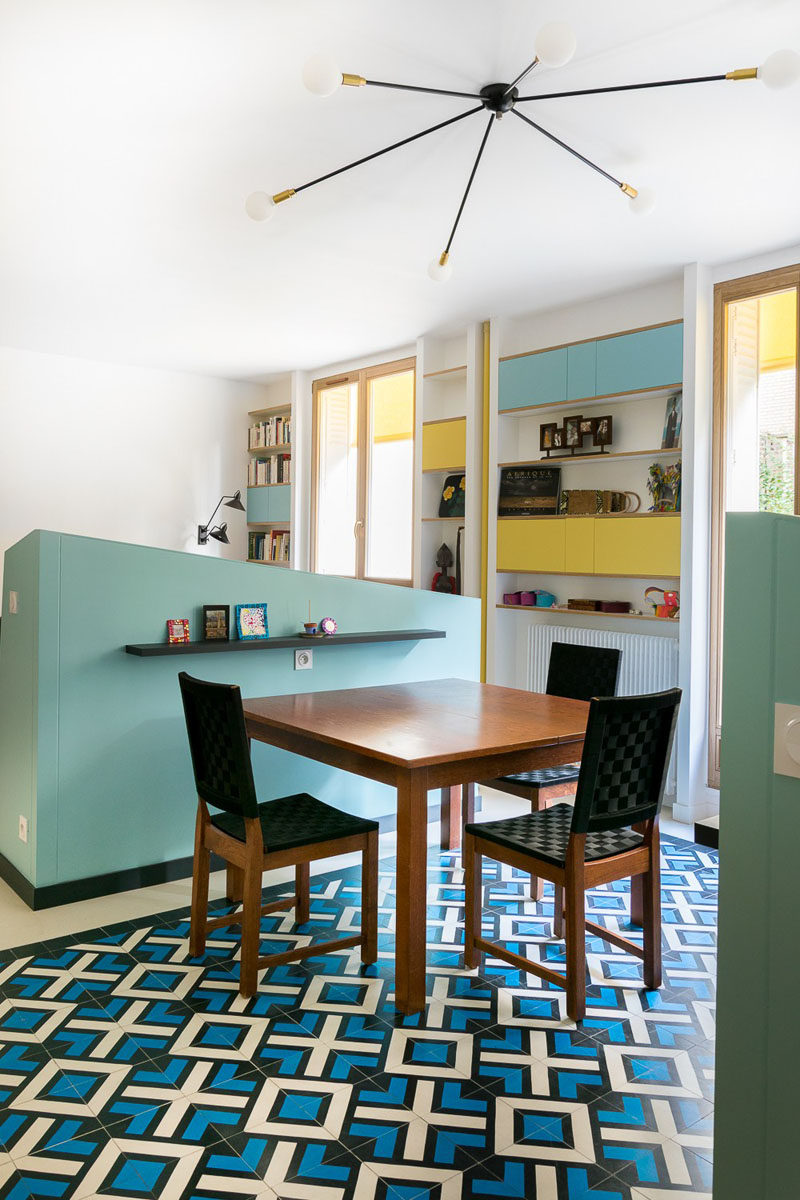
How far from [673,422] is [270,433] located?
160 inches

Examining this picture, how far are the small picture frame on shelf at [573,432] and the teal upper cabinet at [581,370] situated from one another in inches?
6.5

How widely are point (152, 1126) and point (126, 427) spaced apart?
20.2 ft

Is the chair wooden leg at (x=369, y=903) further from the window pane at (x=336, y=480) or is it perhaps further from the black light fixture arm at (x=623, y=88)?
the window pane at (x=336, y=480)

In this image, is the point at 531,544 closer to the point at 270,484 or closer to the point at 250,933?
the point at 270,484

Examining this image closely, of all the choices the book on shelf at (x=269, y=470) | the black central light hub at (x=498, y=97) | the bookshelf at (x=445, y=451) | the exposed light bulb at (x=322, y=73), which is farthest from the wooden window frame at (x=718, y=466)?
Result: the book on shelf at (x=269, y=470)

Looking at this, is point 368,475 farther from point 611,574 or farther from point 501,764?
point 501,764

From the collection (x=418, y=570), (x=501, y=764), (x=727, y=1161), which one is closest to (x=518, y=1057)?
(x=501, y=764)

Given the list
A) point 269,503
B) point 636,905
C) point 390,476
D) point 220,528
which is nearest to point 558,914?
point 636,905

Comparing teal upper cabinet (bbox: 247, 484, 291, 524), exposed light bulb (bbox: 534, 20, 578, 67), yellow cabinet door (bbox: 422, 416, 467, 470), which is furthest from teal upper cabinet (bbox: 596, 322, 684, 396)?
teal upper cabinet (bbox: 247, 484, 291, 524)

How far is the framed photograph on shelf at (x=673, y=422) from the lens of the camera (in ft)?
15.7

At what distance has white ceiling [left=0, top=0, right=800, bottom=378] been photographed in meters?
2.67

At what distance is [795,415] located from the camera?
4.38m

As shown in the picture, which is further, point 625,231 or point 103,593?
point 625,231

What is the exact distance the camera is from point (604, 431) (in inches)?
205
